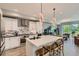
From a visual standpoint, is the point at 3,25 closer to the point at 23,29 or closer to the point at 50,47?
the point at 23,29

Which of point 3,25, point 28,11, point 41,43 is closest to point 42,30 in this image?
point 41,43

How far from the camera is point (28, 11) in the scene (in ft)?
9.07

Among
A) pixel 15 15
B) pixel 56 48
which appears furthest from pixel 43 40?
pixel 15 15

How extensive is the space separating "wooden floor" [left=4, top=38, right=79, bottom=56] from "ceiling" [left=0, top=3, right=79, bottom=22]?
61 cm

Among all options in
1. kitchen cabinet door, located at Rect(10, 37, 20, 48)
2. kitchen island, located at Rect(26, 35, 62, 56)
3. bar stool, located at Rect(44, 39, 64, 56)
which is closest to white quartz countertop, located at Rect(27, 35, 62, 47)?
kitchen island, located at Rect(26, 35, 62, 56)

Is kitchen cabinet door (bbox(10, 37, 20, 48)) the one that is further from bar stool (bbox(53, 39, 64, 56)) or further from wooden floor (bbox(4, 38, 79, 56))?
bar stool (bbox(53, 39, 64, 56))

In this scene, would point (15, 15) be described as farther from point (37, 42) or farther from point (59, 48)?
point (59, 48)

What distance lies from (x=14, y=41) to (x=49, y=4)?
1170 mm

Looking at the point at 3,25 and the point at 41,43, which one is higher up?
the point at 3,25

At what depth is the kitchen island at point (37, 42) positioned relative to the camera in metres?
2.77

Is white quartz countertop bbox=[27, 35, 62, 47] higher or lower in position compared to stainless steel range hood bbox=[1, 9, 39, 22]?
lower

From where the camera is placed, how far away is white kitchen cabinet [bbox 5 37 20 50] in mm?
2689

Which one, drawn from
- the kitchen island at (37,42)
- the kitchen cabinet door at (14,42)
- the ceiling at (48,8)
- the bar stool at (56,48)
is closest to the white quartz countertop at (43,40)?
the kitchen island at (37,42)

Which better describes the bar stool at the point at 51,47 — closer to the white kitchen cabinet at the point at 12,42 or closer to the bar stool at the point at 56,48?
the bar stool at the point at 56,48
